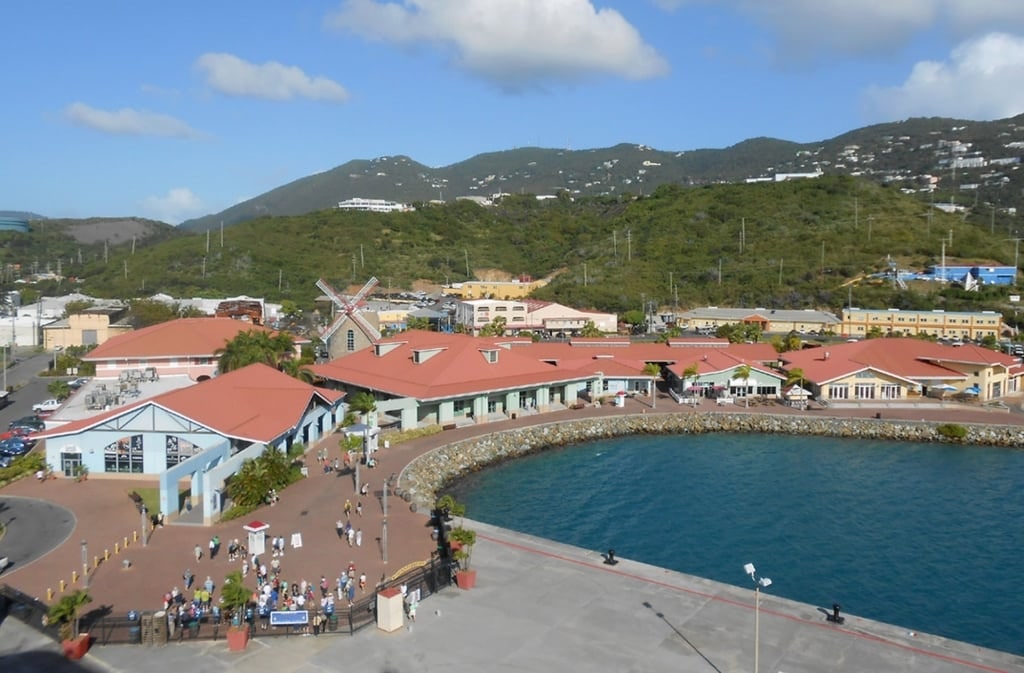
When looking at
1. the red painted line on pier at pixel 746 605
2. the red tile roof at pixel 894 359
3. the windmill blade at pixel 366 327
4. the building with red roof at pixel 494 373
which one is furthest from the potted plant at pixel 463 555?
the red tile roof at pixel 894 359

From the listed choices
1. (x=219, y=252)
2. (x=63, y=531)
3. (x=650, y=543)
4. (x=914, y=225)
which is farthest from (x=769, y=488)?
(x=219, y=252)

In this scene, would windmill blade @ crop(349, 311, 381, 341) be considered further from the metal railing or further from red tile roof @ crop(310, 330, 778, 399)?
the metal railing

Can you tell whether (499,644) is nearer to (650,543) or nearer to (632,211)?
(650,543)

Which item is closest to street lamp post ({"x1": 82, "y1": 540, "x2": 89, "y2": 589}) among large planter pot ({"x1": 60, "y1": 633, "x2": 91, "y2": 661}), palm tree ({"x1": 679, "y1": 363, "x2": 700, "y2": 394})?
large planter pot ({"x1": 60, "y1": 633, "x2": 91, "y2": 661})

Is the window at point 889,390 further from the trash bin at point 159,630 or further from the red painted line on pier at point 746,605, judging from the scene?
the trash bin at point 159,630

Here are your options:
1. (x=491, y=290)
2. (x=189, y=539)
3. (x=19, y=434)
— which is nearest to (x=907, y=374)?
(x=189, y=539)

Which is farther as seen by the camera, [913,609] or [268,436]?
[268,436]
